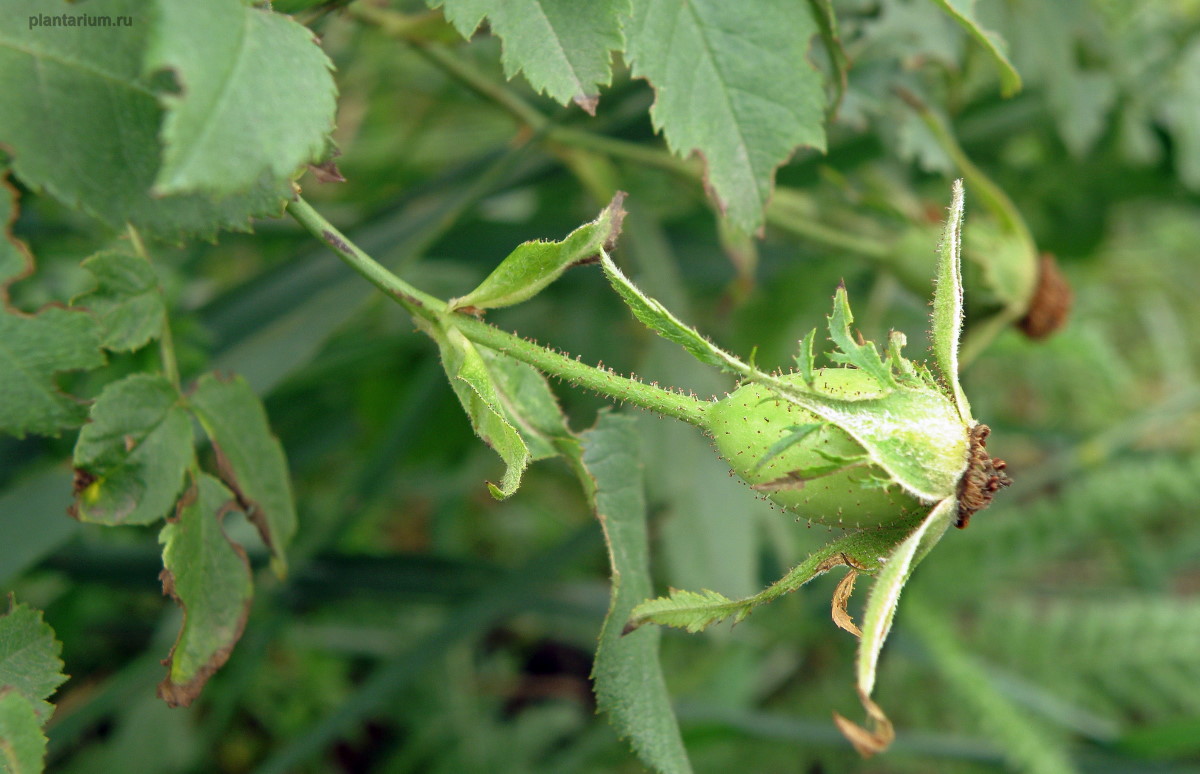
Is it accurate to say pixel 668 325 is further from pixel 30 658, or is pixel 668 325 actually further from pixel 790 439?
pixel 30 658

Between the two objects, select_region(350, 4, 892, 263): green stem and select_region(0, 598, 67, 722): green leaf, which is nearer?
select_region(0, 598, 67, 722): green leaf

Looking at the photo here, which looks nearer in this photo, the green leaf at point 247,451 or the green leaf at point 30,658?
the green leaf at point 30,658

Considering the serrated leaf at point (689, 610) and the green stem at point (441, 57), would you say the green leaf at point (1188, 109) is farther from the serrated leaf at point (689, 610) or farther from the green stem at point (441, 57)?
the serrated leaf at point (689, 610)

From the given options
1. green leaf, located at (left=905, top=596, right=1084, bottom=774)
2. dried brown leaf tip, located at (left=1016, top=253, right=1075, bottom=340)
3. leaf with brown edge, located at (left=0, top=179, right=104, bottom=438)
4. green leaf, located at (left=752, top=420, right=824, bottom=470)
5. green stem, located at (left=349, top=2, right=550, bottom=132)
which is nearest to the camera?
green leaf, located at (left=752, top=420, right=824, bottom=470)

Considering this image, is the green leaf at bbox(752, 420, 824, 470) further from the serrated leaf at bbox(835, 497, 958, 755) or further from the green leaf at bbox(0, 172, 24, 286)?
the green leaf at bbox(0, 172, 24, 286)

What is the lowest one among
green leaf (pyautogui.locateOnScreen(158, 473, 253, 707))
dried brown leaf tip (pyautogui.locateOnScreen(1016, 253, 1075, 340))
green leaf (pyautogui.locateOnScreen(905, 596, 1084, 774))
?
green leaf (pyautogui.locateOnScreen(905, 596, 1084, 774))

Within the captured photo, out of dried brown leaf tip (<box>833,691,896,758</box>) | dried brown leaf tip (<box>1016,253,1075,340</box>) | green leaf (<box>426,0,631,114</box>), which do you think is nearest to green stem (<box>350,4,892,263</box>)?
dried brown leaf tip (<box>1016,253,1075,340</box>)

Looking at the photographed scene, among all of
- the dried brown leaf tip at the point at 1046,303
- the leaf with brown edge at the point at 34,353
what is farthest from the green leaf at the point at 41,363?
the dried brown leaf tip at the point at 1046,303
